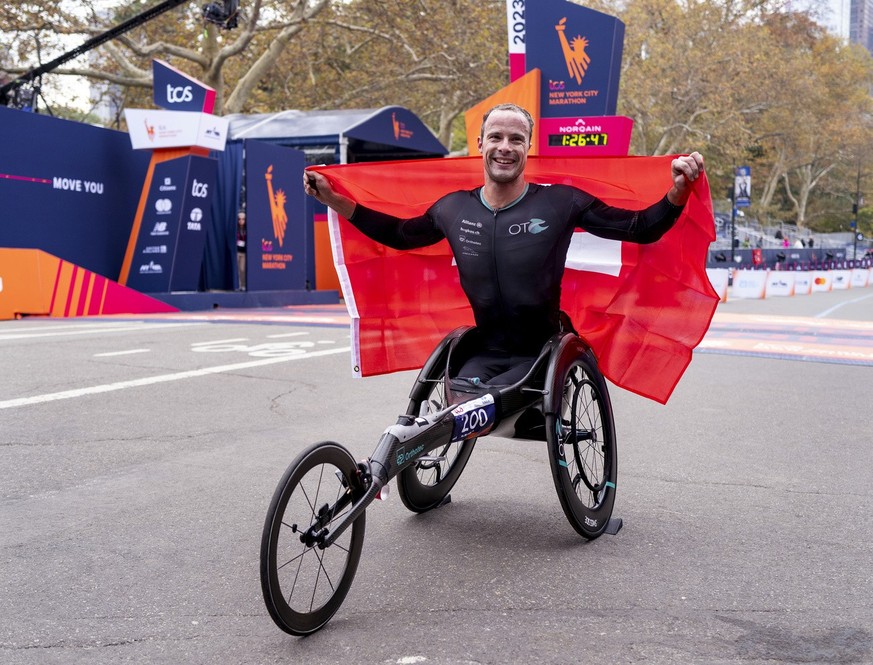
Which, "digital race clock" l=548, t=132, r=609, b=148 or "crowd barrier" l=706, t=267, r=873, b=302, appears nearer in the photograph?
"digital race clock" l=548, t=132, r=609, b=148

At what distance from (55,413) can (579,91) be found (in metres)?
13.9

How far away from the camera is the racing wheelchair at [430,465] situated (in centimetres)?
300

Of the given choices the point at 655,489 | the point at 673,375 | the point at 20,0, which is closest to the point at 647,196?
the point at 673,375

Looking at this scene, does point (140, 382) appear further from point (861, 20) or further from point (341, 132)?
point (861, 20)

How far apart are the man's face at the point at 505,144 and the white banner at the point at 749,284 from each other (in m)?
24.8

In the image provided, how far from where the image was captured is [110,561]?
3756mm

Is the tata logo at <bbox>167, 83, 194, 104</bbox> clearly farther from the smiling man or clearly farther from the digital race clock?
the smiling man

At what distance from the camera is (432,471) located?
4668 mm

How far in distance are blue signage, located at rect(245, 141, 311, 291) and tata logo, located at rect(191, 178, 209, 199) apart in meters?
0.96

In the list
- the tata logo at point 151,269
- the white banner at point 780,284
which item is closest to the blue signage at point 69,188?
the tata logo at point 151,269

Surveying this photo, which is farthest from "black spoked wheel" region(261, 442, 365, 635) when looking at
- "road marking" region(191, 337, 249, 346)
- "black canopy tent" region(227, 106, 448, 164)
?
"black canopy tent" region(227, 106, 448, 164)

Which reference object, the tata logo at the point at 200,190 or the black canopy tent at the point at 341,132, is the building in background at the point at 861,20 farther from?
the tata logo at the point at 200,190

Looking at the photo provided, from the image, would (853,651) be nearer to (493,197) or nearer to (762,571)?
(762,571)

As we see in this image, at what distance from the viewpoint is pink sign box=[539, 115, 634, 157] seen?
18.8m
